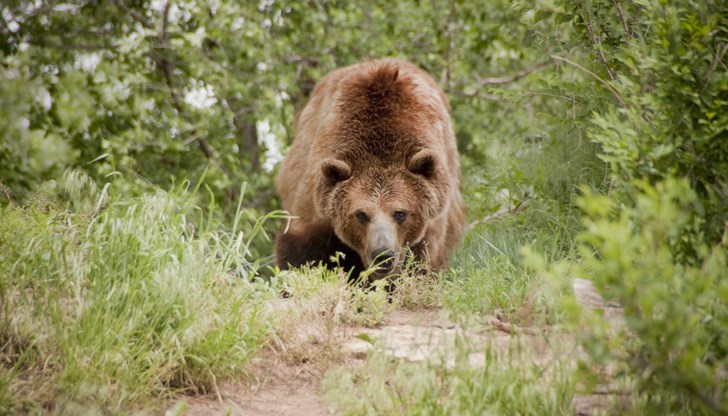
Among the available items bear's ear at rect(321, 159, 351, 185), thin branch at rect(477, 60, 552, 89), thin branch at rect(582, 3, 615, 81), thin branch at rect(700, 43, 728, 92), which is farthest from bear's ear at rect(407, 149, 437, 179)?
thin branch at rect(477, 60, 552, 89)

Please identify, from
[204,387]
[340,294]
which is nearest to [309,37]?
[340,294]

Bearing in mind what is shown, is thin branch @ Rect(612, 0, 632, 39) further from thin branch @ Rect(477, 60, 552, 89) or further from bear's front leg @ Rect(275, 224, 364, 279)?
thin branch @ Rect(477, 60, 552, 89)

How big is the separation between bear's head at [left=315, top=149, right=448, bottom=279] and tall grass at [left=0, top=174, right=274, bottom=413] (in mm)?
1863

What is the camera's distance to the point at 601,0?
5.24 meters

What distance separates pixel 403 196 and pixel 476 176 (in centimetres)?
231

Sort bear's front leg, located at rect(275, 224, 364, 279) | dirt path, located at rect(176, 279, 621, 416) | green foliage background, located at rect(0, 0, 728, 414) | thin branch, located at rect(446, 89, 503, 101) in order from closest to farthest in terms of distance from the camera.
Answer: dirt path, located at rect(176, 279, 621, 416), green foliage background, located at rect(0, 0, 728, 414), bear's front leg, located at rect(275, 224, 364, 279), thin branch, located at rect(446, 89, 503, 101)

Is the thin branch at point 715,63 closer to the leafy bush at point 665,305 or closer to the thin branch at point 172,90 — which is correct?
the leafy bush at point 665,305

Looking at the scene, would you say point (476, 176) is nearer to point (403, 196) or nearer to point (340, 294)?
point (403, 196)

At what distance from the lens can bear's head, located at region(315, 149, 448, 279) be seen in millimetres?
5988

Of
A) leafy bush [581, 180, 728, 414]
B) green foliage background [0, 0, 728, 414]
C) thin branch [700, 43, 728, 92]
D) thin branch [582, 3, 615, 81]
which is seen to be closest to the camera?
leafy bush [581, 180, 728, 414]

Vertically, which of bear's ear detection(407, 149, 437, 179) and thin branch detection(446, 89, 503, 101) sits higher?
bear's ear detection(407, 149, 437, 179)

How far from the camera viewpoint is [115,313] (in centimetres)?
360

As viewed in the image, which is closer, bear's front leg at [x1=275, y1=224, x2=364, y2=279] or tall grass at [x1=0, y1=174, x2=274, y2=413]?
tall grass at [x1=0, y1=174, x2=274, y2=413]

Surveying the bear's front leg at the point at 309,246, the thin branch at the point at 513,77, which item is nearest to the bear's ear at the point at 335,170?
the bear's front leg at the point at 309,246
